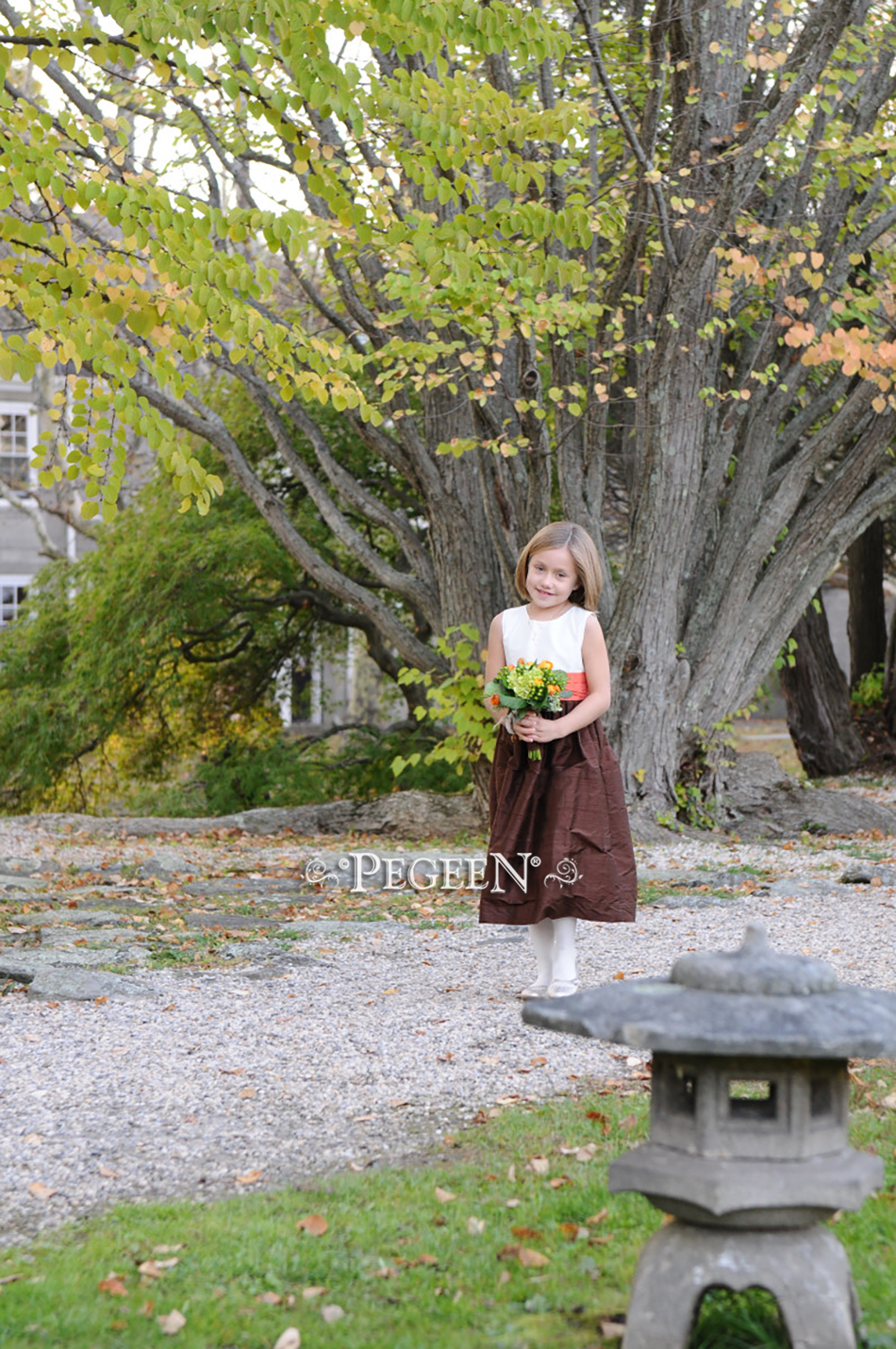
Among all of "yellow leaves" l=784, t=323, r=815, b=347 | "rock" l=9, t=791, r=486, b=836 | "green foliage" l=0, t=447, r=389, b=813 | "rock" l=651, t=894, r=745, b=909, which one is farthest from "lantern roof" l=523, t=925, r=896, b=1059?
"green foliage" l=0, t=447, r=389, b=813

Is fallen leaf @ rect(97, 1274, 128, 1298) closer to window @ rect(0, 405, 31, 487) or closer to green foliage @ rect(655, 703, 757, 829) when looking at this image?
green foliage @ rect(655, 703, 757, 829)

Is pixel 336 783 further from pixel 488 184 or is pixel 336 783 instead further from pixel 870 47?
pixel 870 47

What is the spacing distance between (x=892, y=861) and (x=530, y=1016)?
695 cm

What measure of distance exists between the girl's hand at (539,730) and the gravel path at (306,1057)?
1.06 m

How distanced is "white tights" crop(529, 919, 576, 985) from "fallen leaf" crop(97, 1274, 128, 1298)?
2309mm

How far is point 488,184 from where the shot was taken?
Result: 9844 millimetres

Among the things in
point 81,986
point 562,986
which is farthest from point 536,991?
point 81,986

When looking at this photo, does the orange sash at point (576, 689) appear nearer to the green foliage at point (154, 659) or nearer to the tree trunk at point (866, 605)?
the green foliage at point (154, 659)

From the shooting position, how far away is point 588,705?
15.3ft

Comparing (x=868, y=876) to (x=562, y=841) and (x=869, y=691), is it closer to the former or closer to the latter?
(x=562, y=841)

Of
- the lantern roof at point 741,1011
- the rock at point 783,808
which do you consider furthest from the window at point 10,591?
the lantern roof at point 741,1011

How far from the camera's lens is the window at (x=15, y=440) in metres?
22.1

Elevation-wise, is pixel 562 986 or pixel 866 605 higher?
pixel 866 605

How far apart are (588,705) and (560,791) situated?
1.09 feet
